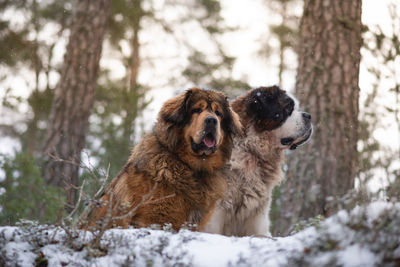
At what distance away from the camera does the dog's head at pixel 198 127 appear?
4.45 metres

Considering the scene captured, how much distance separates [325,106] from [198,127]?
130 inches

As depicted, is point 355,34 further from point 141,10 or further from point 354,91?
point 141,10

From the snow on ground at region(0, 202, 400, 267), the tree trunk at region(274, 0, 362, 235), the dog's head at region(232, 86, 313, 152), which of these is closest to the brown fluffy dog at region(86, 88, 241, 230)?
the dog's head at region(232, 86, 313, 152)

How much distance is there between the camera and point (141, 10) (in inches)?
594

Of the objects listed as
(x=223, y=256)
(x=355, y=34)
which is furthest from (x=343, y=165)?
(x=223, y=256)

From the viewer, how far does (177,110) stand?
15.1 feet

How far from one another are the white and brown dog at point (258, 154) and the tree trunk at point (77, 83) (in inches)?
159

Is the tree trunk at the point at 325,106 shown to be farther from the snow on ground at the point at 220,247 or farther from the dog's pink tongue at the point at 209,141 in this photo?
the snow on ground at the point at 220,247

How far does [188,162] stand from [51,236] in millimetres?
1908

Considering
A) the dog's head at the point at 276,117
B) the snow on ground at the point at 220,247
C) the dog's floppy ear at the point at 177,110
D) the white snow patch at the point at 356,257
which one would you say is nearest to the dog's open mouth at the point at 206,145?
the dog's floppy ear at the point at 177,110

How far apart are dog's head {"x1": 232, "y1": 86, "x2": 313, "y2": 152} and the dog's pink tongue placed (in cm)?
100

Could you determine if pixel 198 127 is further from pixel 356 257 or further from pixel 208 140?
pixel 356 257

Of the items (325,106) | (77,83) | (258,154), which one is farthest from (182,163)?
(77,83)

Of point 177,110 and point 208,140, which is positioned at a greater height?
point 177,110
